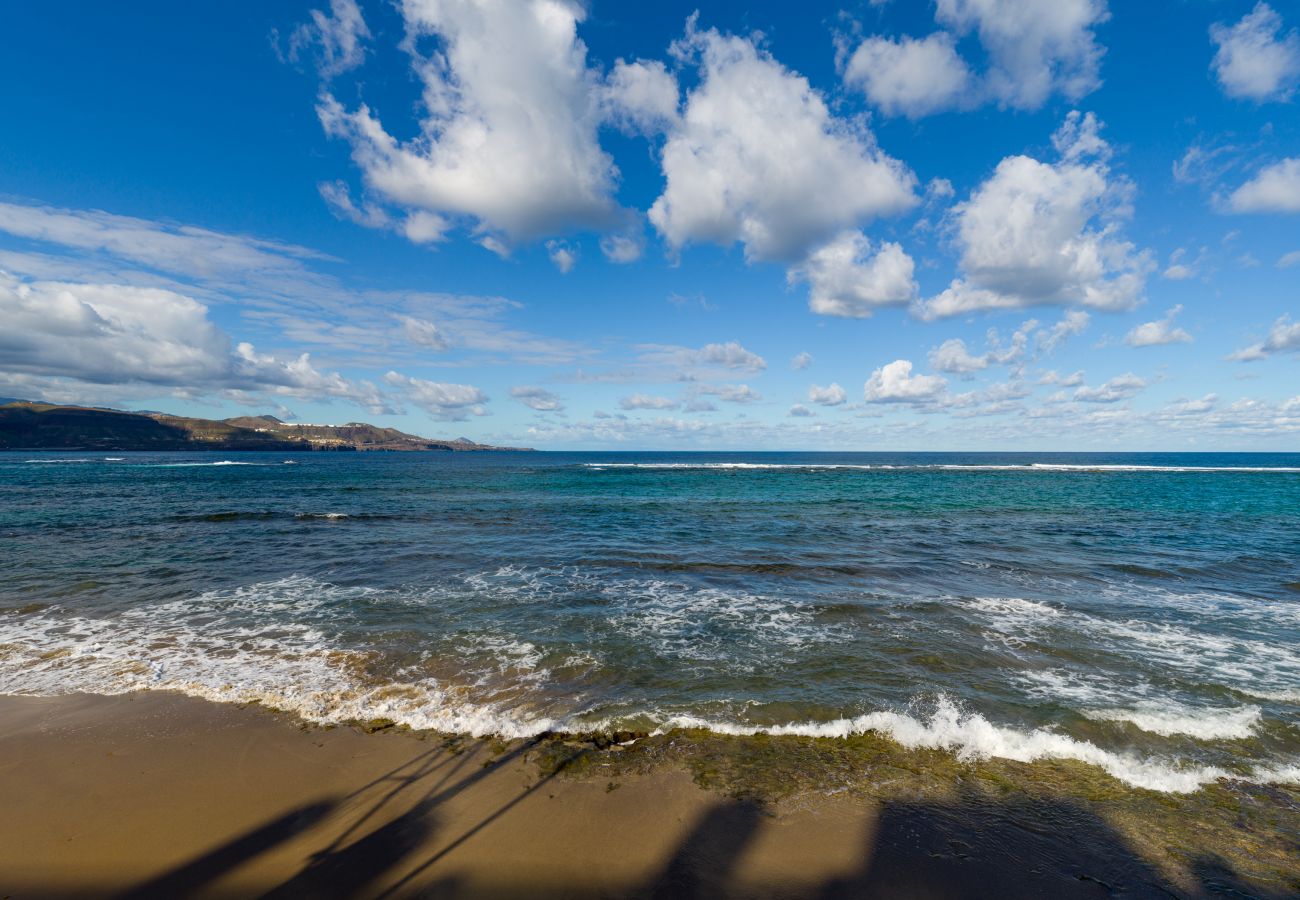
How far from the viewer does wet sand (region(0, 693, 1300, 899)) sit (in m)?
5.29

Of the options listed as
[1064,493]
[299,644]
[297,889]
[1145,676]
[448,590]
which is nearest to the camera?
[297,889]

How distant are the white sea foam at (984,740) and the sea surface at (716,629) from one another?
0.04 m

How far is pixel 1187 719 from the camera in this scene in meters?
8.51

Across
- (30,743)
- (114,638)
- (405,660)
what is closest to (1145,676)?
(405,660)

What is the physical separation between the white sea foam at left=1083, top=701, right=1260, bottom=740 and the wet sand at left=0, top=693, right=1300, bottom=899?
10.2 ft

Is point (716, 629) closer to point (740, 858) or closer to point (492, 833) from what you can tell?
point (740, 858)

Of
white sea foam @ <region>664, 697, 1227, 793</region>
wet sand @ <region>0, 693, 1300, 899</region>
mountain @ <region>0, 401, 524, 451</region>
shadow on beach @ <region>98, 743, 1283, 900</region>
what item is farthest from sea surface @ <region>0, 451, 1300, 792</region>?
mountain @ <region>0, 401, 524, 451</region>

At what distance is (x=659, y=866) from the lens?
18.1ft

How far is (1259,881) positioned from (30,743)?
15627 millimetres

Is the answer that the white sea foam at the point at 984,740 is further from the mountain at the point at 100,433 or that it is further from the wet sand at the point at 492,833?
the mountain at the point at 100,433

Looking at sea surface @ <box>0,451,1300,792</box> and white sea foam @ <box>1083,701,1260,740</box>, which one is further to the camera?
sea surface @ <box>0,451,1300,792</box>

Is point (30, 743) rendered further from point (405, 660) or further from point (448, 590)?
point (448, 590)

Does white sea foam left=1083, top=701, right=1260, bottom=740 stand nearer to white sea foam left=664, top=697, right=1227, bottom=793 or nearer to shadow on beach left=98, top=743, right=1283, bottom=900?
white sea foam left=664, top=697, right=1227, bottom=793

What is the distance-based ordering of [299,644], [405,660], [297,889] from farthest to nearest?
[299,644], [405,660], [297,889]
